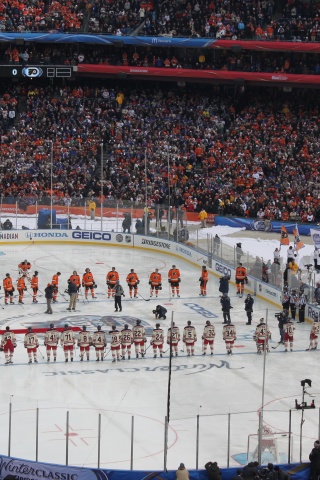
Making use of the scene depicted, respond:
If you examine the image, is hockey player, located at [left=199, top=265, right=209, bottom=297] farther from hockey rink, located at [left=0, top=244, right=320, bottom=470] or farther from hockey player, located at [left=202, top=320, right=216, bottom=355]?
hockey player, located at [left=202, top=320, right=216, bottom=355]

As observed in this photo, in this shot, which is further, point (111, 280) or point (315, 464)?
point (111, 280)

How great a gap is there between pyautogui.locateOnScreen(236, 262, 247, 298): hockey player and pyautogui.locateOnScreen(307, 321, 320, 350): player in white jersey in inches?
276

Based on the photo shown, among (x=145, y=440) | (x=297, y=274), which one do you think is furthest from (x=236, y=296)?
(x=145, y=440)

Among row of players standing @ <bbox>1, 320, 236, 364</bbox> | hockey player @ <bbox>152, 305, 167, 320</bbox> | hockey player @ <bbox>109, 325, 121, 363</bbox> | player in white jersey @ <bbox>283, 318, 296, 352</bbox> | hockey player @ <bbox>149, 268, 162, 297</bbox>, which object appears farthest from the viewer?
hockey player @ <bbox>149, 268, 162, 297</bbox>

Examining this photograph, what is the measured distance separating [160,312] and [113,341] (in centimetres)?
525

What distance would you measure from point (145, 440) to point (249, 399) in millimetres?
4165

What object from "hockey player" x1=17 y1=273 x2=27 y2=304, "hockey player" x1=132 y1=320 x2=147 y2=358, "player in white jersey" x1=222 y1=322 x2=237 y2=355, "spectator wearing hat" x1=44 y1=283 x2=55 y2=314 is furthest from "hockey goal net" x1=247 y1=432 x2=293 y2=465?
"hockey player" x1=17 y1=273 x2=27 y2=304

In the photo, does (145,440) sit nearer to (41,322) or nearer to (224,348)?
(224,348)

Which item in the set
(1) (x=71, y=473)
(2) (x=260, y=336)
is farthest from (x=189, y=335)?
(1) (x=71, y=473)

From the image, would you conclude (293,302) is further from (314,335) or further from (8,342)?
(8,342)

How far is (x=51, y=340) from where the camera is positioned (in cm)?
2855

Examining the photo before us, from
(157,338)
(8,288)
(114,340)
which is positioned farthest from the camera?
(8,288)

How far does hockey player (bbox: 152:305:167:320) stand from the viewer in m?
33.9

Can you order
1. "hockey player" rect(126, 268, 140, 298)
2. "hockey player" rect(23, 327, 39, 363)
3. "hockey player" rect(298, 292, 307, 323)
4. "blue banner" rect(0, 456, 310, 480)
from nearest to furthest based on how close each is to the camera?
1. "blue banner" rect(0, 456, 310, 480)
2. "hockey player" rect(23, 327, 39, 363)
3. "hockey player" rect(298, 292, 307, 323)
4. "hockey player" rect(126, 268, 140, 298)
